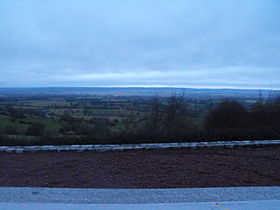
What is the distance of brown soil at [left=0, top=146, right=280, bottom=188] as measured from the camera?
14.4ft

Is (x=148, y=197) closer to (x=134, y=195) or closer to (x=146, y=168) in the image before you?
(x=134, y=195)

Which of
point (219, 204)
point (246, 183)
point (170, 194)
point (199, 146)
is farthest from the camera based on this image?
point (199, 146)

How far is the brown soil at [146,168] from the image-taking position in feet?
14.4

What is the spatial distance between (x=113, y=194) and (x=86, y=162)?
6.89 ft

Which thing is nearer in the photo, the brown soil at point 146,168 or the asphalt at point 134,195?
the asphalt at point 134,195

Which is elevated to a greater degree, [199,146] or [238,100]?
[238,100]

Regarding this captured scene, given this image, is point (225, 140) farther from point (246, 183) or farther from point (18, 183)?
point (18, 183)

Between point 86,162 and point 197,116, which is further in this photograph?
point 197,116

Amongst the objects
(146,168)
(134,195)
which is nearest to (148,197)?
(134,195)

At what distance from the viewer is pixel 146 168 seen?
17.2 ft

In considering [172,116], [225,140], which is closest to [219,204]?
[225,140]

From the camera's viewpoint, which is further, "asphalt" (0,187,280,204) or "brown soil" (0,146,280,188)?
"brown soil" (0,146,280,188)

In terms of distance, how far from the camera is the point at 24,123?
13195mm

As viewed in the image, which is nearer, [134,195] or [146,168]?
[134,195]
